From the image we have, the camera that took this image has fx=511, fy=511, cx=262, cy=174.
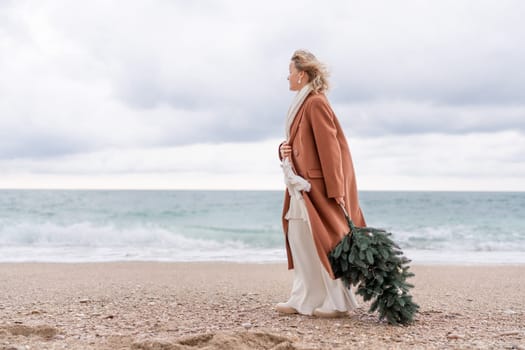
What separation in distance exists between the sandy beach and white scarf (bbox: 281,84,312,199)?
3.90ft

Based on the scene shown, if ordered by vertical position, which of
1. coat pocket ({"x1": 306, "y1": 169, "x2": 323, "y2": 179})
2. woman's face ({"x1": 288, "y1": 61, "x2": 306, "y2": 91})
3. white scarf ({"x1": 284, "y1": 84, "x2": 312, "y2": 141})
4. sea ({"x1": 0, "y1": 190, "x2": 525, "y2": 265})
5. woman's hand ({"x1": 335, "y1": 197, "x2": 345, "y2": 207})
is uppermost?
woman's face ({"x1": 288, "y1": 61, "x2": 306, "y2": 91})

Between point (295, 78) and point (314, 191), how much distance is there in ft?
3.74

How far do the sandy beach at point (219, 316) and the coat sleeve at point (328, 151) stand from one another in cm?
121

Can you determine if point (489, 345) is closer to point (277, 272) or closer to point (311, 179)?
point (311, 179)

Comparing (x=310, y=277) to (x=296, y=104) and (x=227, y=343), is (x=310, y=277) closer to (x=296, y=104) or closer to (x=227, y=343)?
(x=227, y=343)

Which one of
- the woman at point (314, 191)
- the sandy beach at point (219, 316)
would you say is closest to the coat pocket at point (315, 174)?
the woman at point (314, 191)

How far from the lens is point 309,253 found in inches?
190

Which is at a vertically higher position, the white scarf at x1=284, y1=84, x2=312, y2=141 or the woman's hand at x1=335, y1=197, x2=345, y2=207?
the white scarf at x1=284, y1=84, x2=312, y2=141

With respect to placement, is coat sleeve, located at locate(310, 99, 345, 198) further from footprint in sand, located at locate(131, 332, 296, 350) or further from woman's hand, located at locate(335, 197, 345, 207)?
footprint in sand, located at locate(131, 332, 296, 350)

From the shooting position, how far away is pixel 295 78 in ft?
16.3

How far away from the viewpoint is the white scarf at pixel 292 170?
15.3 feet

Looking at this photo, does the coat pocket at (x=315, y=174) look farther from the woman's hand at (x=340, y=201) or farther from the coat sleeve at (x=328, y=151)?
the woman's hand at (x=340, y=201)

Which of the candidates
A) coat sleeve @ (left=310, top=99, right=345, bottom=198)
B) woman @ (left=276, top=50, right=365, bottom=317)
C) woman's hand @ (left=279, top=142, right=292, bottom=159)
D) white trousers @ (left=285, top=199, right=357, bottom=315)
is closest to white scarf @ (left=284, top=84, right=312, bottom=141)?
woman @ (left=276, top=50, right=365, bottom=317)

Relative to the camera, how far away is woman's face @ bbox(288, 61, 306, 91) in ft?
16.3
